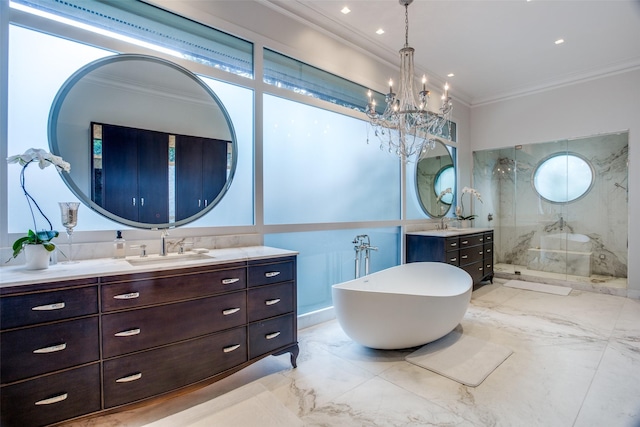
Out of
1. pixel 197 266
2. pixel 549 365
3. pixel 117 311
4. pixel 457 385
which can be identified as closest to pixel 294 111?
pixel 197 266

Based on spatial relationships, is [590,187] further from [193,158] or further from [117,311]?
[117,311]

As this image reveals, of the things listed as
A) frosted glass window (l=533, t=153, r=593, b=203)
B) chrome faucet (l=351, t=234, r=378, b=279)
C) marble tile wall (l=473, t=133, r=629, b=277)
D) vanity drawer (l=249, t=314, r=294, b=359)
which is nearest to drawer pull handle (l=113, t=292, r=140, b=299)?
vanity drawer (l=249, t=314, r=294, b=359)

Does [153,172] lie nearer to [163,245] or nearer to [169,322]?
[163,245]

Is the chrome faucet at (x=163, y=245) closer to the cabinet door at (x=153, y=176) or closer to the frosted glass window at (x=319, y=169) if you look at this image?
the cabinet door at (x=153, y=176)

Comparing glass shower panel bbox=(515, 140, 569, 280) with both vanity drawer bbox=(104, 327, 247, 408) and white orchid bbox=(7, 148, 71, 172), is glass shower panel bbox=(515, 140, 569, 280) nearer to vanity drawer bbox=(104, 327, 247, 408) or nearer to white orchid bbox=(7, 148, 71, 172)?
vanity drawer bbox=(104, 327, 247, 408)

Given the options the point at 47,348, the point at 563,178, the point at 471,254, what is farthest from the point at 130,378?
the point at 563,178

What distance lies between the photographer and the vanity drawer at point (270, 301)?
2.19 meters

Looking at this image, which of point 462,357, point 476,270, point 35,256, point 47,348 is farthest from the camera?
point 476,270

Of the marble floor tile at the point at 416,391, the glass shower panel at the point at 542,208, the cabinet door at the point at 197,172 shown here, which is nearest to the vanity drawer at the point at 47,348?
the marble floor tile at the point at 416,391

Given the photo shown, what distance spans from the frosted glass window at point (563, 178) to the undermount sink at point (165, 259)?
600 cm

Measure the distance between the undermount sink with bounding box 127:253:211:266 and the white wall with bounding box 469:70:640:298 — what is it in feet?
18.5

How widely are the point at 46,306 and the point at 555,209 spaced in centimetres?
685

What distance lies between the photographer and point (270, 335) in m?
2.28

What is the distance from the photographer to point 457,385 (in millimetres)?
2189
